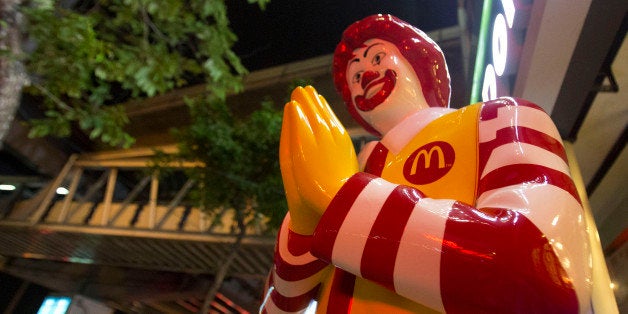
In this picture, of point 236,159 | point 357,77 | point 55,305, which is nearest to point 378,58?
point 357,77

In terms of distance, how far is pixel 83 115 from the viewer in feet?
15.5

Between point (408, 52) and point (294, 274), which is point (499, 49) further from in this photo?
point (294, 274)

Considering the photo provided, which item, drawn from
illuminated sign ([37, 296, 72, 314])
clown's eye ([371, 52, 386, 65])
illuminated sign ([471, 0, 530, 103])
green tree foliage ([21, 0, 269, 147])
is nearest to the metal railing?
illuminated sign ([37, 296, 72, 314])

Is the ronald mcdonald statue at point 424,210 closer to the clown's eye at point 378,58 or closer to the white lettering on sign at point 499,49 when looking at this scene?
the clown's eye at point 378,58

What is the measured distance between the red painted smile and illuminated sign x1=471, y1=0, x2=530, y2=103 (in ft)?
3.43

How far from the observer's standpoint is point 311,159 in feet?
3.50

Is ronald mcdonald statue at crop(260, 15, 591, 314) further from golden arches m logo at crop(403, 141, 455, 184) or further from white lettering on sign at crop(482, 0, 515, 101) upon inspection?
white lettering on sign at crop(482, 0, 515, 101)

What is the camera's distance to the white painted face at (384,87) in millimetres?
1504

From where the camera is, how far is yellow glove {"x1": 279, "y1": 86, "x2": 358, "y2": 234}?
3.44ft

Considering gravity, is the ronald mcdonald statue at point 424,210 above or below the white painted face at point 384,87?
below

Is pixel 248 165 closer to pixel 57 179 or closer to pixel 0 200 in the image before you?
pixel 57 179

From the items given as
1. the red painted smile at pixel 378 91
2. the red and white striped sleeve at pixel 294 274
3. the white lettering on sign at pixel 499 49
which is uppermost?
the white lettering on sign at pixel 499 49

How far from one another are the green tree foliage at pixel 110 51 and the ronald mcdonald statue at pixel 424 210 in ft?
11.5

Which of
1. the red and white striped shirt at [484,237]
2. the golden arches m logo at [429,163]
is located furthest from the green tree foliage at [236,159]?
the red and white striped shirt at [484,237]
